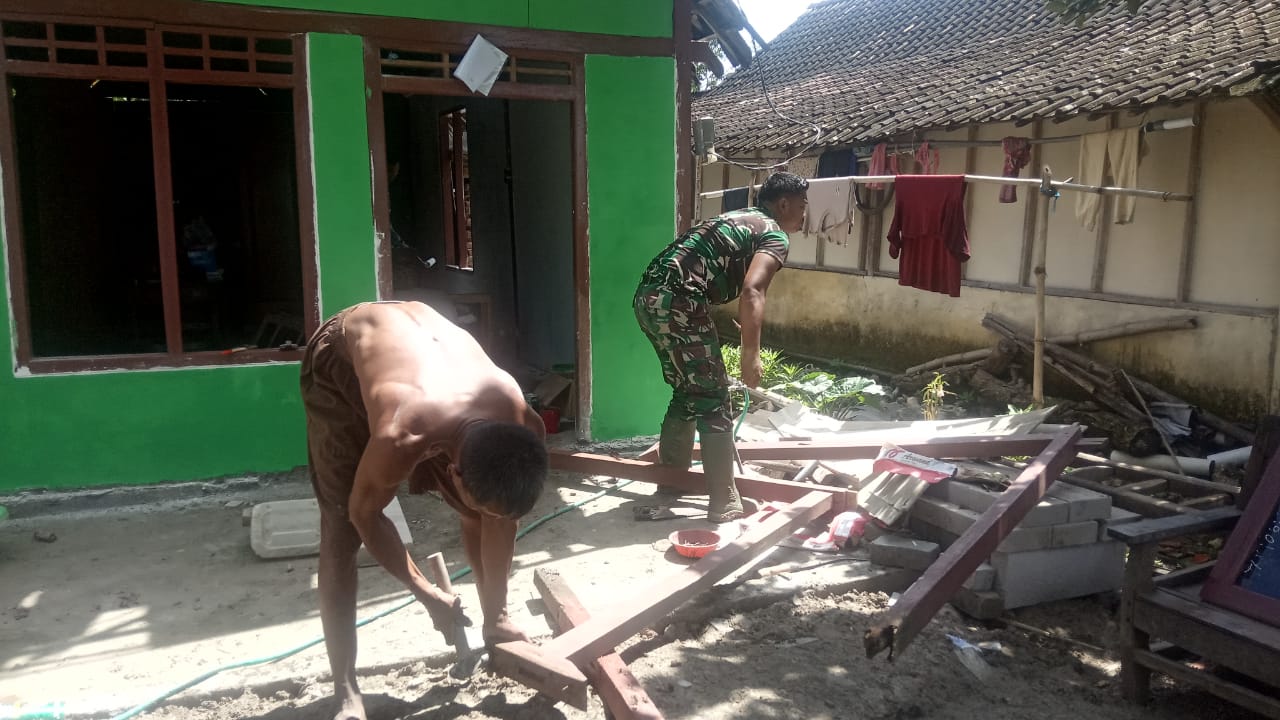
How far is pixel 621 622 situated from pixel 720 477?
1.71 meters

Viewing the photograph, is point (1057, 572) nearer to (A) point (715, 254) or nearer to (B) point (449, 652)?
(A) point (715, 254)

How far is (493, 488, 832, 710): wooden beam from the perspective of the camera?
2.81 m

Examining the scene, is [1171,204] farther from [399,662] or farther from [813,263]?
[399,662]

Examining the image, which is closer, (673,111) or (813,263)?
(673,111)

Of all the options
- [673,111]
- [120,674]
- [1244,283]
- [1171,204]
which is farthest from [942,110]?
[120,674]

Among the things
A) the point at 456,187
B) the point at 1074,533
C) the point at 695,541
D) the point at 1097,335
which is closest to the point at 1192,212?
the point at 1097,335

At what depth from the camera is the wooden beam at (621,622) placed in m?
2.81

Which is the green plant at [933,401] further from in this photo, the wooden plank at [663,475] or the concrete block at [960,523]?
the concrete block at [960,523]

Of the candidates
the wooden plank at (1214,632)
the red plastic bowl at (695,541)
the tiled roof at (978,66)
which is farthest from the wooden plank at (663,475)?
the tiled roof at (978,66)

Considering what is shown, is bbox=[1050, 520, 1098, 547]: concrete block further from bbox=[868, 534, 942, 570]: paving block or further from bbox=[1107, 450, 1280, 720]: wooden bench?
bbox=[1107, 450, 1280, 720]: wooden bench

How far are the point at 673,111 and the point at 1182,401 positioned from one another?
5.22 meters

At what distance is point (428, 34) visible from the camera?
17.7 feet

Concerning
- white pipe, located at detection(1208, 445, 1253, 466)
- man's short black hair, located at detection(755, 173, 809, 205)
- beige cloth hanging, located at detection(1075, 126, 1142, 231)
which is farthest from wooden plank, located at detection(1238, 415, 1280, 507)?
beige cloth hanging, located at detection(1075, 126, 1142, 231)

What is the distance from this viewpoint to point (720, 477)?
478 cm
